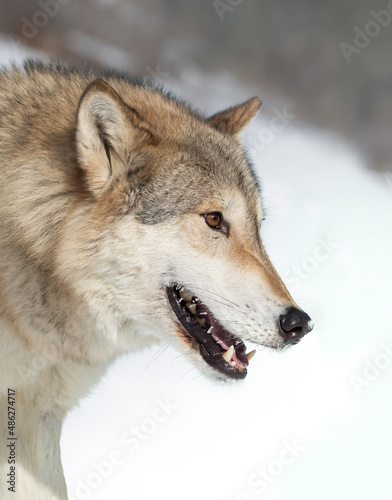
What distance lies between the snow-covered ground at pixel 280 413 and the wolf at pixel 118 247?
593mm

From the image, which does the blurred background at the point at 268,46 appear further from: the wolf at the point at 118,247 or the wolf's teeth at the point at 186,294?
the wolf's teeth at the point at 186,294

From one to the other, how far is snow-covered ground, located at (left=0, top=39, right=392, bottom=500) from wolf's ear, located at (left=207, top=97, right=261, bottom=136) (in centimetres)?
114

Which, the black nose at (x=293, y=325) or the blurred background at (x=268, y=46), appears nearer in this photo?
the black nose at (x=293, y=325)

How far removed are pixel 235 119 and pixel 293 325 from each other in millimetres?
1319

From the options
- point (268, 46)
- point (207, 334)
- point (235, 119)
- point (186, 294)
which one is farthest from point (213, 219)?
point (268, 46)

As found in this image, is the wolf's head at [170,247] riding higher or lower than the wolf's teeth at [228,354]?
higher

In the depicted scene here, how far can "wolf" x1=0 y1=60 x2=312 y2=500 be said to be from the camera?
251 centimetres

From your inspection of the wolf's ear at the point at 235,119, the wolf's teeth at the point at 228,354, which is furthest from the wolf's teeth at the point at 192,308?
the wolf's ear at the point at 235,119

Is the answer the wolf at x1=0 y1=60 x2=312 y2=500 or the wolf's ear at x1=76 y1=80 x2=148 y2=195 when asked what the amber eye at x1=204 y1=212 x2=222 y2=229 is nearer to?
the wolf at x1=0 y1=60 x2=312 y2=500

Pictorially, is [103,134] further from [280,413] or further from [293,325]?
[280,413]

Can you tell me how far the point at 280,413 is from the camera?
461 centimetres

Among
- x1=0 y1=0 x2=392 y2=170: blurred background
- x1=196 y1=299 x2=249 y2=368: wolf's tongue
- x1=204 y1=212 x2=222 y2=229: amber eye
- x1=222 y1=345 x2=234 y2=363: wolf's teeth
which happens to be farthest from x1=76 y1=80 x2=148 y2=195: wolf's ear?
x1=0 y1=0 x2=392 y2=170: blurred background

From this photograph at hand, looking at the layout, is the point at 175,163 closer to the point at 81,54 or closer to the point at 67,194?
the point at 67,194

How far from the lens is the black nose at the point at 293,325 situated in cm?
249
